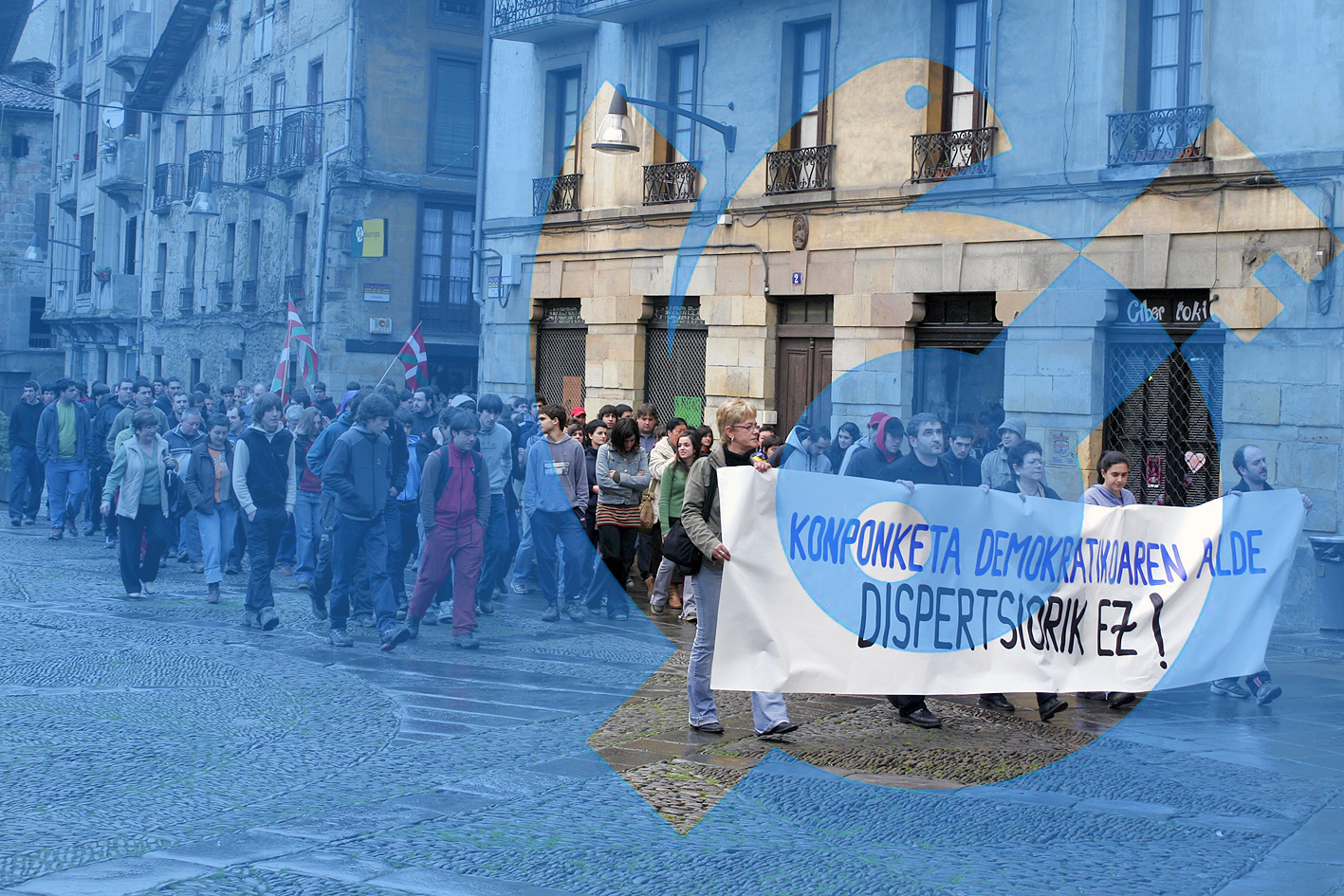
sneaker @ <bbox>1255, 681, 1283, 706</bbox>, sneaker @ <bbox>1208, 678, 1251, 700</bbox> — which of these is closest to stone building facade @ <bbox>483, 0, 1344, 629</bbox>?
sneaker @ <bbox>1208, 678, 1251, 700</bbox>

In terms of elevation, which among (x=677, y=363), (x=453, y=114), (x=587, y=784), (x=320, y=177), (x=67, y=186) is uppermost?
(x=67, y=186)

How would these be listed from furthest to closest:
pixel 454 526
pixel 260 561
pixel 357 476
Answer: pixel 260 561 < pixel 454 526 < pixel 357 476

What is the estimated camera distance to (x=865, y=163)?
19016mm

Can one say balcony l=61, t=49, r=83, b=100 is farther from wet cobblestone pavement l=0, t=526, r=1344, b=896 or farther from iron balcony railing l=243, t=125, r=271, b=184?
wet cobblestone pavement l=0, t=526, r=1344, b=896

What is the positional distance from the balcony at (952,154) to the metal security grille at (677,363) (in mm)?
4377

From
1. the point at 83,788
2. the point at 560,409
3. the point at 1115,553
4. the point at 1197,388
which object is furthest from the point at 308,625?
the point at 1197,388

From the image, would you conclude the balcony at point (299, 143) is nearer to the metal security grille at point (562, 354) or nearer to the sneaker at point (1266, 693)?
the metal security grille at point (562, 354)

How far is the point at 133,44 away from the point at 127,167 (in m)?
3.71

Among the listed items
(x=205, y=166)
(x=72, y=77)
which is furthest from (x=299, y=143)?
(x=72, y=77)

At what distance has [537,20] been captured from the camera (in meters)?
23.3

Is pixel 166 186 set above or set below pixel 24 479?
above

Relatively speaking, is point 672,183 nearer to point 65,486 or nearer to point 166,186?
point 65,486

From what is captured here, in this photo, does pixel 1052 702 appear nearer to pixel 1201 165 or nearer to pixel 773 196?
pixel 1201 165

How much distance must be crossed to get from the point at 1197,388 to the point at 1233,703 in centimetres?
726
